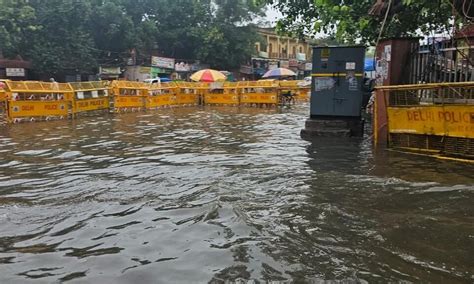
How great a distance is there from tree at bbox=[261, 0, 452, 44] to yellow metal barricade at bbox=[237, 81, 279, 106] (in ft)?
28.8

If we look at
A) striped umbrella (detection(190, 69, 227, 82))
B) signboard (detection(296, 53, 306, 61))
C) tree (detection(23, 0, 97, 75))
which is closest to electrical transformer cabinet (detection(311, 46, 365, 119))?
striped umbrella (detection(190, 69, 227, 82))

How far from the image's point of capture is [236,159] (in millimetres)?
8609

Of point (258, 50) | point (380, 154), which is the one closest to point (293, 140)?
point (380, 154)

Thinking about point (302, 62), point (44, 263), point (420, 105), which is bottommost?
point (44, 263)

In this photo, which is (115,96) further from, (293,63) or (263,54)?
(293,63)

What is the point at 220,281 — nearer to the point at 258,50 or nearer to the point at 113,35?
the point at 113,35

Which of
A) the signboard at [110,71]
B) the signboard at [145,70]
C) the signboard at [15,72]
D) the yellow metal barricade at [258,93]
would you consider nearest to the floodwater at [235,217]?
the yellow metal barricade at [258,93]

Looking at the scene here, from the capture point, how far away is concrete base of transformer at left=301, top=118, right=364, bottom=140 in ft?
37.8

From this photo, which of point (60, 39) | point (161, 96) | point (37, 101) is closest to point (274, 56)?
point (60, 39)

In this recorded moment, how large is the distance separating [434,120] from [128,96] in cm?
1644

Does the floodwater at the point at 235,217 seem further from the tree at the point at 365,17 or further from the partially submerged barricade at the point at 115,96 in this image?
the partially submerged barricade at the point at 115,96

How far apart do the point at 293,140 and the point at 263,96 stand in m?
15.0

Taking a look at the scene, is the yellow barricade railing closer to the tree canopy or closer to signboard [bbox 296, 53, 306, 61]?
the tree canopy

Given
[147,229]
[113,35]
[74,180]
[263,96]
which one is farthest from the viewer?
[113,35]
